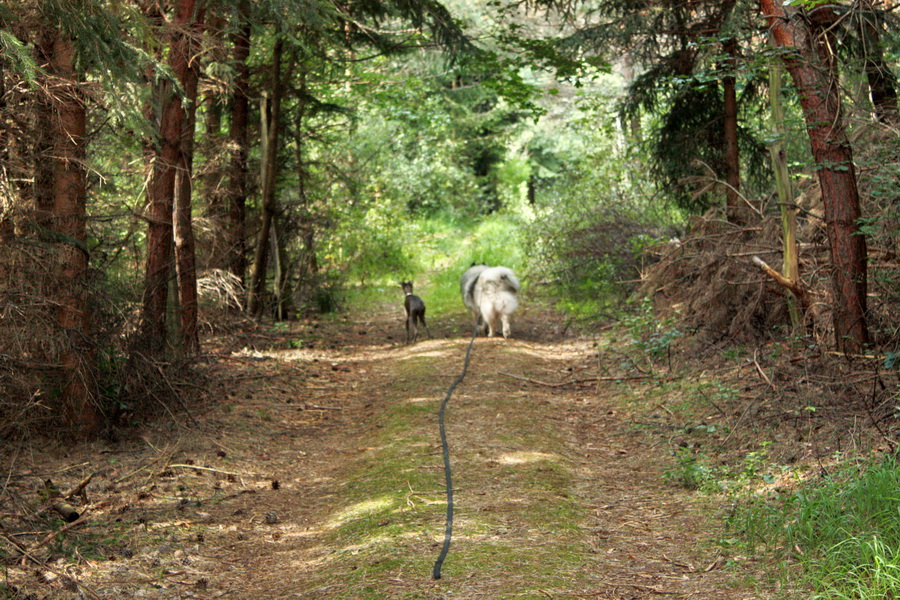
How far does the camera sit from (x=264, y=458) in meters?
7.89

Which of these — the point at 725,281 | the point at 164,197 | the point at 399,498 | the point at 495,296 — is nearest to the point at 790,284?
the point at 725,281

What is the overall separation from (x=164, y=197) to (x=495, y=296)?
5832 mm

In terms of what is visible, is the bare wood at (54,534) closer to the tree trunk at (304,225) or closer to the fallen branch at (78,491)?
the fallen branch at (78,491)

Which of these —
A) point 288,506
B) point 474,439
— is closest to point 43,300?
point 288,506

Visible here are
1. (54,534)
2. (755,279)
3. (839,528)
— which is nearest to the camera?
(839,528)

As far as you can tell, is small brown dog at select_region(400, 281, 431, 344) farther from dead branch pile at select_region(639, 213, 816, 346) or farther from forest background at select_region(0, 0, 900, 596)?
dead branch pile at select_region(639, 213, 816, 346)

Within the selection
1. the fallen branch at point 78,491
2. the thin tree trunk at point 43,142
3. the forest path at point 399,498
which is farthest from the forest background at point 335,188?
the forest path at point 399,498

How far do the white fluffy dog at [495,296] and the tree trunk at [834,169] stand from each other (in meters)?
6.00

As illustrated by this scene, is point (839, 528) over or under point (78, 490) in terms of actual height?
under

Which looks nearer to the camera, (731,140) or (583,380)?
(583,380)

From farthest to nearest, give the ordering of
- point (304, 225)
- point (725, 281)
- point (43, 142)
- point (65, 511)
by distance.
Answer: point (304, 225), point (725, 281), point (43, 142), point (65, 511)

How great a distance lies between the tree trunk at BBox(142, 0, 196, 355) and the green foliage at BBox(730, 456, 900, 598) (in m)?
5.91

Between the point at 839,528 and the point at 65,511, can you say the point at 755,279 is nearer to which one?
the point at 839,528

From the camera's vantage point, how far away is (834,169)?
7504 mm
